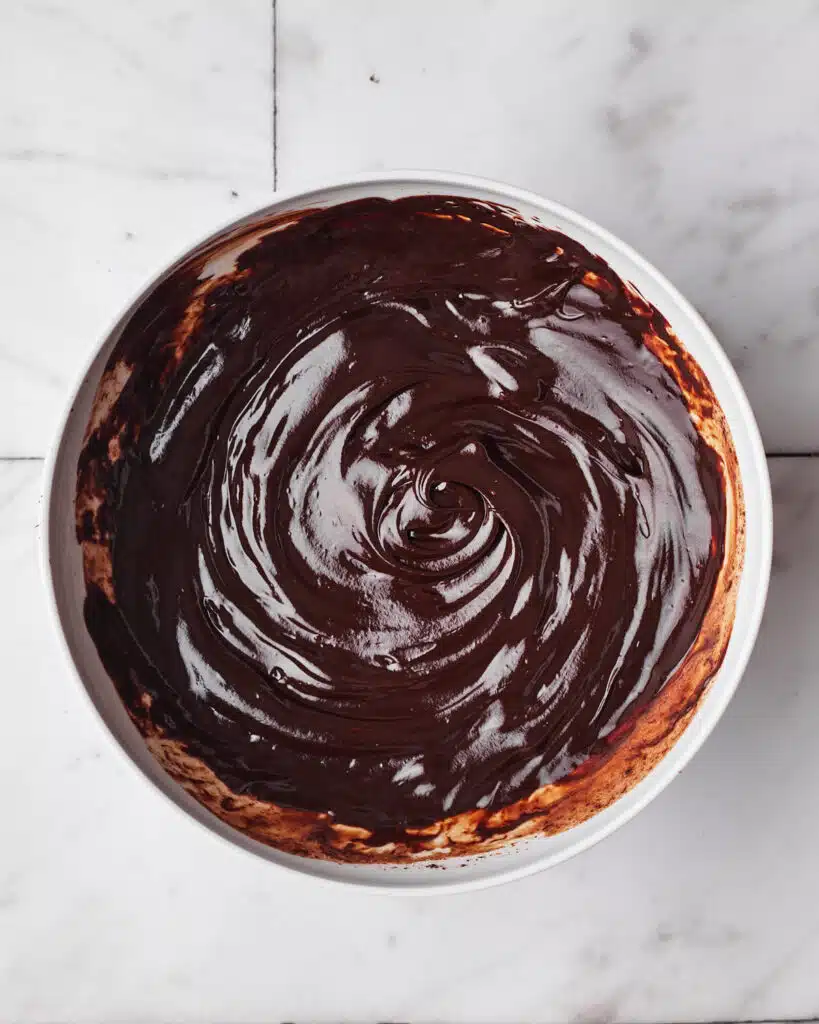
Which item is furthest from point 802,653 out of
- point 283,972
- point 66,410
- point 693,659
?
point 66,410

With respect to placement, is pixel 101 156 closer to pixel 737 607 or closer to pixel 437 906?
pixel 737 607

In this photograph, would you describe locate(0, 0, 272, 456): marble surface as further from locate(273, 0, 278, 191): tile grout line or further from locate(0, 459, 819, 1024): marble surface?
locate(0, 459, 819, 1024): marble surface

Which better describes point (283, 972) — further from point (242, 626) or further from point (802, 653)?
point (802, 653)

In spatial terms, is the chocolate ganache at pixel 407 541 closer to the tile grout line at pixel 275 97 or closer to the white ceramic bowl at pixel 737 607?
the white ceramic bowl at pixel 737 607

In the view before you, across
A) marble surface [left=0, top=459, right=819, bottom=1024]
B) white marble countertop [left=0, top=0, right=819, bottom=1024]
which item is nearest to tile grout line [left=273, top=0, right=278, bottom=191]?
white marble countertop [left=0, top=0, right=819, bottom=1024]

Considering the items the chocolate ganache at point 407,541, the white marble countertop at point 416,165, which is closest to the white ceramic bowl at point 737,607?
the chocolate ganache at point 407,541

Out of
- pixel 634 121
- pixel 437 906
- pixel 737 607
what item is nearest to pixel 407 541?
pixel 737 607
